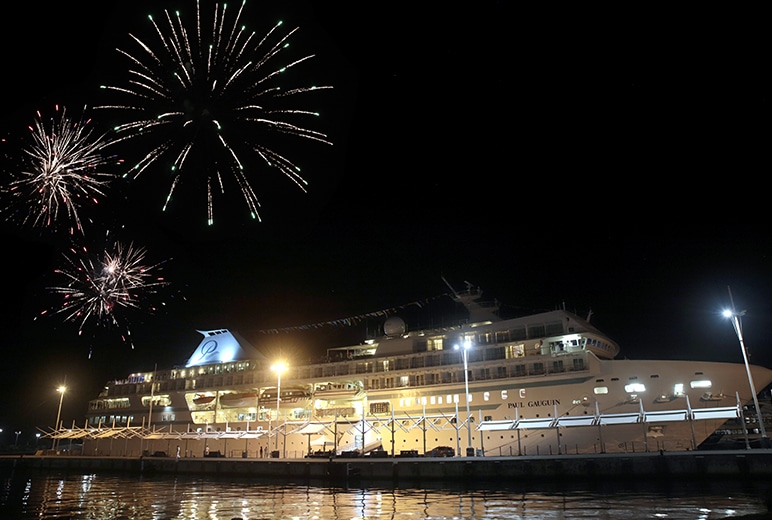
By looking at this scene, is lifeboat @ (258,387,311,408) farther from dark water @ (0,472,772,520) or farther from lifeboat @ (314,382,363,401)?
dark water @ (0,472,772,520)

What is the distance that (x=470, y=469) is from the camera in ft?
92.0

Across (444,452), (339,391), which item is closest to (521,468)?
(444,452)

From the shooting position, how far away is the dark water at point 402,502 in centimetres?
1622

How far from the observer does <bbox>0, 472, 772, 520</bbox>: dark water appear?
53.2ft

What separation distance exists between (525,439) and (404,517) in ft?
68.1

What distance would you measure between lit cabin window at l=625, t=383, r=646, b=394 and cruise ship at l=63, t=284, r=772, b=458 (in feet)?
0.21

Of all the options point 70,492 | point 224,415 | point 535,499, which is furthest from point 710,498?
point 224,415

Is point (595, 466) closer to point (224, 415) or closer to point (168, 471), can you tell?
point (168, 471)

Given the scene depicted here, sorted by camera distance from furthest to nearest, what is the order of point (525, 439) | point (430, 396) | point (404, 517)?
point (430, 396), point (525, 439), point (404, 517)

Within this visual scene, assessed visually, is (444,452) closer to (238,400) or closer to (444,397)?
(444,397)

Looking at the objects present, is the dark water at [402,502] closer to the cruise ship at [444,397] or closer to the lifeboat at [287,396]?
the cruise ship at [444,397]

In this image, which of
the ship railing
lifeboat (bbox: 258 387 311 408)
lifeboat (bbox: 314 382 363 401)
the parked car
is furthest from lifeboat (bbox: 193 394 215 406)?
the ship railing

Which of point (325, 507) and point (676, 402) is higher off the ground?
point (676, 402)

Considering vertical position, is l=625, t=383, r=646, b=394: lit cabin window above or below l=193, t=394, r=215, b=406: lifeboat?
below
